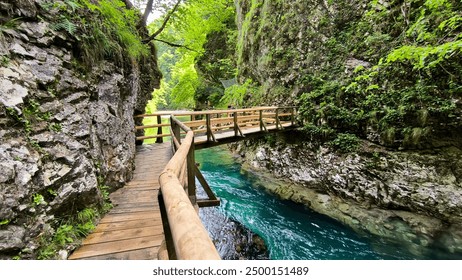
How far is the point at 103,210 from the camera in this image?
3.58 m

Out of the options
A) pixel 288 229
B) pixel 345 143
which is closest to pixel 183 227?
pixel 288 229

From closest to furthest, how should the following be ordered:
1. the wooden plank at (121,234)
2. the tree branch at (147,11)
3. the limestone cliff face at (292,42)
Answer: the wooden plank at (121,234), the tree branch at (147,11), the limestone cliff face at (292,42)

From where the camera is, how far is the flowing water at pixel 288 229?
5598 mm

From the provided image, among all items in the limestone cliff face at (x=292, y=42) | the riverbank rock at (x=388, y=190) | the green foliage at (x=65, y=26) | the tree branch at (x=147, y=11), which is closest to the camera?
the green foliage at (x=65, y=26)

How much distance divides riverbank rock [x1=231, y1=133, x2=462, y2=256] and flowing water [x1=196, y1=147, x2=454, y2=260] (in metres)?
0.40

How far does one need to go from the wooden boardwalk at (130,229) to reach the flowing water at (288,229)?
9.50 ft

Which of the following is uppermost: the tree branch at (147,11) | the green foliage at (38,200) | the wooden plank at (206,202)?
the tree branch at (147,11)

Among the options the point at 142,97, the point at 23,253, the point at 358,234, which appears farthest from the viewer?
Result: the point at 142,97

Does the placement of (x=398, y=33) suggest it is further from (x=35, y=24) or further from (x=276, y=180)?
(x=35, y=24)

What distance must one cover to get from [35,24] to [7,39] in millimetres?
732

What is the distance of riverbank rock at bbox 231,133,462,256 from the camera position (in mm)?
5590

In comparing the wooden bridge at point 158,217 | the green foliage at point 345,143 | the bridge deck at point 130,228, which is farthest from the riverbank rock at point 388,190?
the bridge deck at point 130,228

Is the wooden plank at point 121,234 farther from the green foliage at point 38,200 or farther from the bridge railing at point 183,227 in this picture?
the bridge railing at point 183,227

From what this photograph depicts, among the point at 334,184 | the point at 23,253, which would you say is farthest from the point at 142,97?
the point at 334,184
